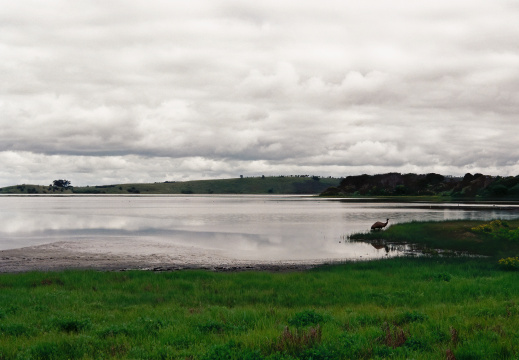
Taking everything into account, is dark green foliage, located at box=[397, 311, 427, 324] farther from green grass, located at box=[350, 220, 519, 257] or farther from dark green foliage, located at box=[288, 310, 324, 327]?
green grass, located at box=[350, 220, 519, 257]

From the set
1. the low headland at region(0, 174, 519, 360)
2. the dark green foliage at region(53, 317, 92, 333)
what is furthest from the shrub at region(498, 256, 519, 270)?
the dark green foliage at region(53, 317, 92, 333)

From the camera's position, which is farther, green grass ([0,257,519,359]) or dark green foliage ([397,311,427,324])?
dark green foliage ([397,311,427,324])

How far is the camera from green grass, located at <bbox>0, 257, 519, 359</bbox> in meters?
10.3

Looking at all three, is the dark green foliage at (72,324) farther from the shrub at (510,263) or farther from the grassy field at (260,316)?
the shrub at (510,263)

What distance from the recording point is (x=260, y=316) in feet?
45.6

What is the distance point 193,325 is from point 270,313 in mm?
2876

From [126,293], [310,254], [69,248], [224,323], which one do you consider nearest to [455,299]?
[224,323]

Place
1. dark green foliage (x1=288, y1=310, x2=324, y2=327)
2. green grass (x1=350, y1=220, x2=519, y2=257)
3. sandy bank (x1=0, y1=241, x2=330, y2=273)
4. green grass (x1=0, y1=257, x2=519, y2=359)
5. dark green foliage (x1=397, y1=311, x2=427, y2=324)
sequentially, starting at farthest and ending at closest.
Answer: green grass (x1=350, y1=220, x2=519, y2=257) → sandy bank (x1=0, y1=241, x2=330, y2=273) → dark green foliage (x1=397, y1=311, x2=427, y2=324) → dark green foliage (x1=288, y1=310, x2=324, y2=327) → green grass (x1=0, y1=257, x2=519, y2=359)

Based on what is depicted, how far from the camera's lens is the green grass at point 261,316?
10.3 meters

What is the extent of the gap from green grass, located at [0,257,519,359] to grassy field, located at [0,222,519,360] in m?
0.04

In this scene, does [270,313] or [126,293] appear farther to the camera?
[126,293]

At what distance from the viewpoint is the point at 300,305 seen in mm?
17078

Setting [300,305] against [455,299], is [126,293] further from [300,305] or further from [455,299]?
[455,299]

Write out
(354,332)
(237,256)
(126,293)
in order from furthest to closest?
(237,256) → (126,293) → (354,332)
